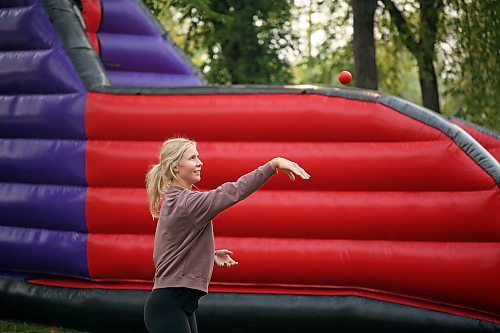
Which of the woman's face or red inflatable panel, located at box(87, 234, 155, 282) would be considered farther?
red inflatable panel, located at box(87, 234, 155, 282)

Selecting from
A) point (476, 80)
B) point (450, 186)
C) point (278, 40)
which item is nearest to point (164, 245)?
point (450, 186)

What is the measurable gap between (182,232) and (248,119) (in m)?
1.76

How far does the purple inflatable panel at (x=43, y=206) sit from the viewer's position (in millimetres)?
4801

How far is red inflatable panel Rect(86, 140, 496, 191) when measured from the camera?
425 cm

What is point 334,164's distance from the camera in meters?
4.39

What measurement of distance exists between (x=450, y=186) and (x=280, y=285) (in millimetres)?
1104

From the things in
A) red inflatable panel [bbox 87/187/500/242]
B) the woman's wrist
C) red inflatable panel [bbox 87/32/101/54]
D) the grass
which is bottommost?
the grass

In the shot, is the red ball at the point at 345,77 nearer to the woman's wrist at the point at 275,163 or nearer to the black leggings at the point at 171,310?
the woman's wrist at the point at 275,163

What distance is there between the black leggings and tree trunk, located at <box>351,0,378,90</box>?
7629 mm

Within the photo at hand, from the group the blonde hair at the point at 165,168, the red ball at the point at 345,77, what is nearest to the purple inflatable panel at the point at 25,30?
the red ball at the point at 345,77

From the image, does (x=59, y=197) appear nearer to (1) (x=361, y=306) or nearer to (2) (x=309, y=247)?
(2) (x=309, y=247)

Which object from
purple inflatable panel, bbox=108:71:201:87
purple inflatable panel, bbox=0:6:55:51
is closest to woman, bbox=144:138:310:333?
purple inflatable panel, bbox=0:6:55:51

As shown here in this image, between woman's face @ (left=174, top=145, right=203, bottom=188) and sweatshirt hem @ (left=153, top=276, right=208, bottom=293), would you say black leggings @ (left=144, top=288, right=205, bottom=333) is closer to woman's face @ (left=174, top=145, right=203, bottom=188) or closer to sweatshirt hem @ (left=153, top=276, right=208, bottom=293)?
sweatshirt hem @ (left=153, top=276, right=208, bottom=293)

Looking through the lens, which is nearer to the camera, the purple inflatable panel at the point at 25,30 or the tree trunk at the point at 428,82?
the purple inflatable panel at the point at 25,30
